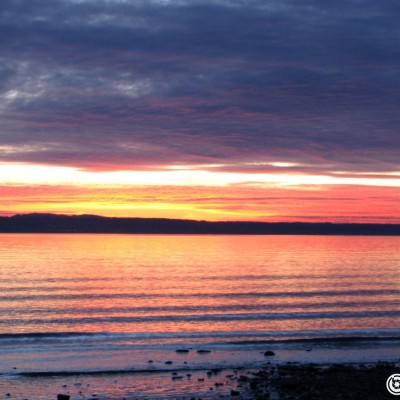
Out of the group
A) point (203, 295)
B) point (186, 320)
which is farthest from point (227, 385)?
point (203, 295)

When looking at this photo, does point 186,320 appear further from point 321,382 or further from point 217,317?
point 321,382

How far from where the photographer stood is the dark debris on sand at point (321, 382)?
18750 mm

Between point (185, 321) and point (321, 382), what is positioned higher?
point (185, 321)

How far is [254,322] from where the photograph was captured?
113 feet

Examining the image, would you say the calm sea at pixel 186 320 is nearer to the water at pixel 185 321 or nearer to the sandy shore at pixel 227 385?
the water at pixel 185 321

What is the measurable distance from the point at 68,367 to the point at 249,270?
45.6m

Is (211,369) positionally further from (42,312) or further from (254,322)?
(42,312)

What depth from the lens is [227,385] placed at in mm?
20250

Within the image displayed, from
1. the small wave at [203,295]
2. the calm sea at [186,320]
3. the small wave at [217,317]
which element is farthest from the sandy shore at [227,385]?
the small wave at [203,295]

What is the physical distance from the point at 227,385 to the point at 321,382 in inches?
126

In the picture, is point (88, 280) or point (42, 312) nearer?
point (42, 312)

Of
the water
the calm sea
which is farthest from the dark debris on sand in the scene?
the calm sea

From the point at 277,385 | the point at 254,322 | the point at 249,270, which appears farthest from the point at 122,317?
the point at 249,270

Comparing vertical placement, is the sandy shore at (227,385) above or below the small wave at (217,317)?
below
